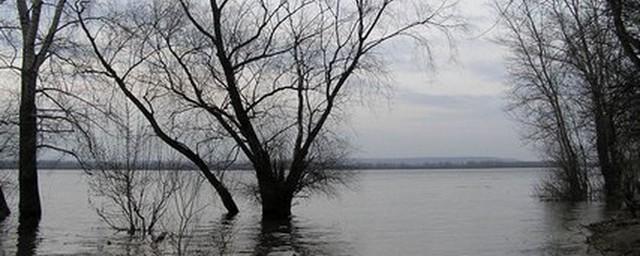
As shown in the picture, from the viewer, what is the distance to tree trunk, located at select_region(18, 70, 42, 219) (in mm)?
25297

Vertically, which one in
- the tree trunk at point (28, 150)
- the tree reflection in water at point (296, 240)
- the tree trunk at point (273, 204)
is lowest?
the tree reflection in water at point (296, 240)

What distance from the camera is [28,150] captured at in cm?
2602

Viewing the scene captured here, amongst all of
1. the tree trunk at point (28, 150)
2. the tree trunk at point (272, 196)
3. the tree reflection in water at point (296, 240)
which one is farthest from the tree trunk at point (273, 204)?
the tree trunk at point (28, 150)

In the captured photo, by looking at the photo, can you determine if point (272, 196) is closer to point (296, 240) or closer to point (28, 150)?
point (296, 240)

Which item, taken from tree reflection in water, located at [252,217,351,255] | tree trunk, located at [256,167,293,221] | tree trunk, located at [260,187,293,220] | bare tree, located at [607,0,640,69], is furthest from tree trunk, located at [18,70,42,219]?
bare tree, located at [607,0,640,69]

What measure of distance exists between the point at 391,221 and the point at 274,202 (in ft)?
17.7

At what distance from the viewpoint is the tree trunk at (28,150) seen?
25297mm

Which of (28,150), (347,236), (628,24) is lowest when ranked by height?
(347,236)

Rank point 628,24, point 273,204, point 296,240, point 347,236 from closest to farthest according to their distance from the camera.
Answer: point 628,24
point 296,240
point 347,236
point 273,204

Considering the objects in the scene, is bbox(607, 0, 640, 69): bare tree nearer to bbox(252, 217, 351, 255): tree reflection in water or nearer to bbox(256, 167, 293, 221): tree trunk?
bbox(252, 217, 351, 255): tree reflection in water

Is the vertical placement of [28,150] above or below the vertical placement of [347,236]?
above

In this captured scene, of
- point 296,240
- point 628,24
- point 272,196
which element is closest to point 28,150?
point 296,240

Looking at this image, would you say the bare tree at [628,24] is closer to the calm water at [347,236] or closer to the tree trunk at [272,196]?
the calm water at [347,236]

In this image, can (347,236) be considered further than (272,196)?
No
